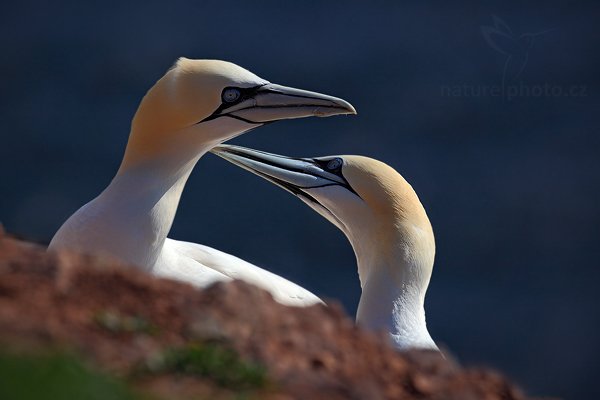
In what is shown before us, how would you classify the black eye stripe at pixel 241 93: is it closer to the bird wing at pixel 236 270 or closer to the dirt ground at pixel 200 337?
the bird wing at pixel 236 270

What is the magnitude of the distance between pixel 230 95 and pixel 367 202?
96cm

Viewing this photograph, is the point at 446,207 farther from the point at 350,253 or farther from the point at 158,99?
the point at 158,99

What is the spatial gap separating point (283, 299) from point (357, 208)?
671mm

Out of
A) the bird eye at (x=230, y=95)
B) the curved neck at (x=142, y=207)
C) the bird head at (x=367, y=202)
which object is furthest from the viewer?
the bird eye at (x=230, y=95)

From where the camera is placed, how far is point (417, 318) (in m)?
8.06

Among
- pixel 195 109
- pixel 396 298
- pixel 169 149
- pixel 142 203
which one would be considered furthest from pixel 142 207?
pixel 396 298

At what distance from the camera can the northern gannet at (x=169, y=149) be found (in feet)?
26.3

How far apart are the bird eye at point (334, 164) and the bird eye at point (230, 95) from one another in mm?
735

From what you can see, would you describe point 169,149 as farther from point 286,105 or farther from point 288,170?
point 288,170

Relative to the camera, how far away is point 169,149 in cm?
830

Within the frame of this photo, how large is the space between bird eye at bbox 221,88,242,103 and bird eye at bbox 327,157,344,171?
0.74 meters

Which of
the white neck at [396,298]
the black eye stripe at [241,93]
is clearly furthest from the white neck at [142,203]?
the white neck at [396,298]

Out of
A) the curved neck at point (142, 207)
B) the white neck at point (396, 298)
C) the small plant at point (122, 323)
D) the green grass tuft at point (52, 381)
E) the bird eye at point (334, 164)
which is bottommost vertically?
the white neck at point (396, 298)

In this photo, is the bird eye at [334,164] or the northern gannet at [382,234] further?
the bird eye at [334,164]
